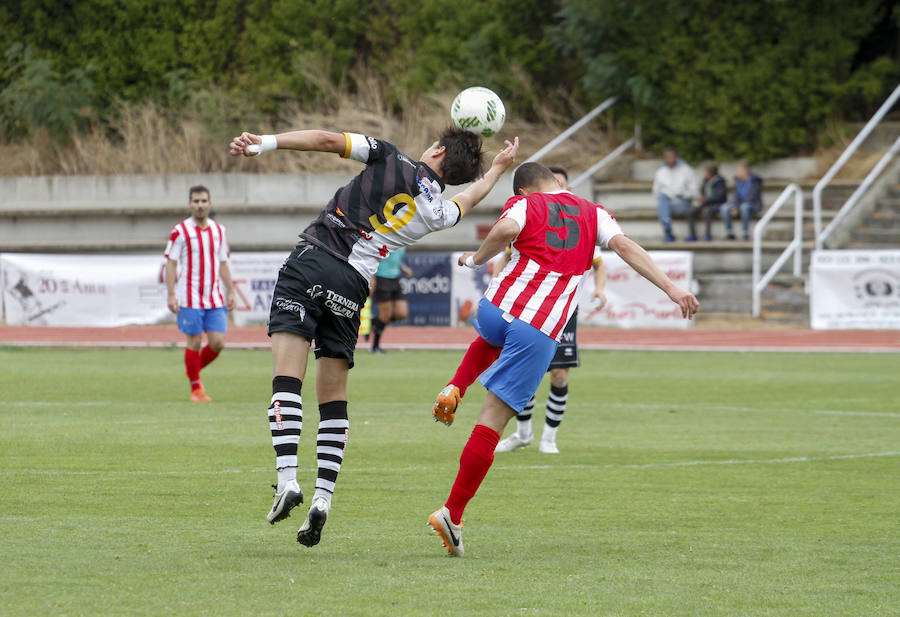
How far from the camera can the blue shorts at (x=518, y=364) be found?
265 inches

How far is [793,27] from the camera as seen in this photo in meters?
32.2

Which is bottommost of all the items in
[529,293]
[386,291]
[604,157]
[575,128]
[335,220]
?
[604,157]

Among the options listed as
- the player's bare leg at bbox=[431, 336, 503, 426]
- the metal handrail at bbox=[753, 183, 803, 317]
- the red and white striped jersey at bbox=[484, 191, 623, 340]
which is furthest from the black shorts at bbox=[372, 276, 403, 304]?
the red and white striped jersey at bbox=[484, 191, 623, 340]

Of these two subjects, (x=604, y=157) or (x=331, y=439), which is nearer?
(x=331, y=439)

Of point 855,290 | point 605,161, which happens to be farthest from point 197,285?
point 605,161

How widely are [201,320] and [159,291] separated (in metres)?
13.9

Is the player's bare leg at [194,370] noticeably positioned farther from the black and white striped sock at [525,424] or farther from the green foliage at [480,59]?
the green foliage at [480,59]

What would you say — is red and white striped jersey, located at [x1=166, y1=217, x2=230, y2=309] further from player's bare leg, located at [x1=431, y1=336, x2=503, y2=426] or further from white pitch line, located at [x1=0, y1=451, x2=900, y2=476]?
player's bare leg, located at [x1=431, y1=336, x2=503, y2=426]

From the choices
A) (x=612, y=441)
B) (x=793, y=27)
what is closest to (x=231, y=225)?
(x=793, y=27)

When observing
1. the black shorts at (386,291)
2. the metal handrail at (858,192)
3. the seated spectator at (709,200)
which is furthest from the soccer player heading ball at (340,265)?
the seated spectator at (709,200)

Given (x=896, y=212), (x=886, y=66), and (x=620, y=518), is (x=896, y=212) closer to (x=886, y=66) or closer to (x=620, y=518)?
(x=886, y=66)

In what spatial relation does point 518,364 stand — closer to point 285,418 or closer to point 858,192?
point 285,418

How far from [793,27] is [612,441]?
23248mm

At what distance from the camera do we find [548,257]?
275 inches
